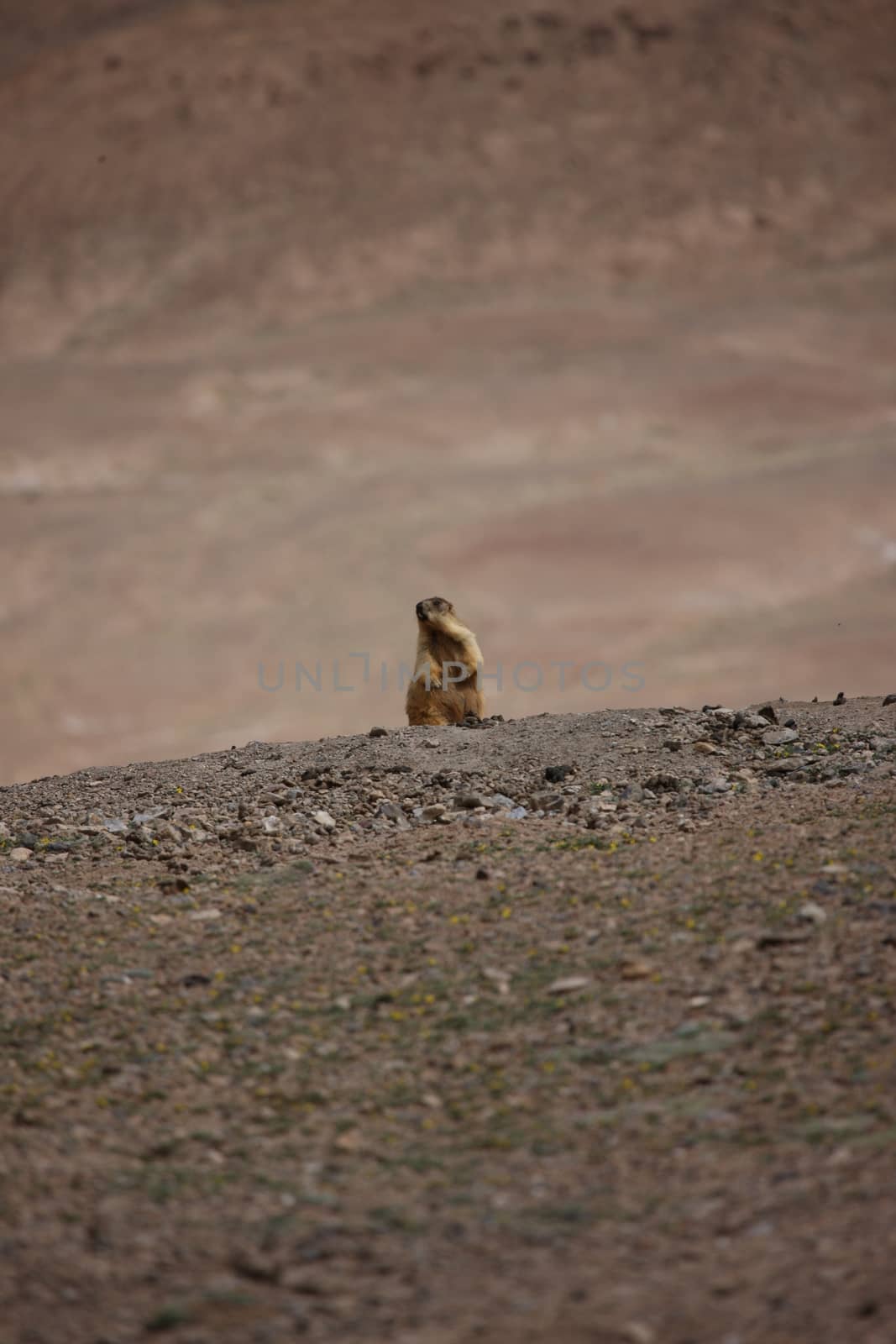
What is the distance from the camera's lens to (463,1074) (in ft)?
23.0

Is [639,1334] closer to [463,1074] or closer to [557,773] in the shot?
[463,1074]

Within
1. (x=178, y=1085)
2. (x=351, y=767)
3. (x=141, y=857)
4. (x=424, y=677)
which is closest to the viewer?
(x=178, y=1085)

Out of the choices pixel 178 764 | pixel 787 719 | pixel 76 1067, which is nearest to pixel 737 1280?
pixel 76 1067

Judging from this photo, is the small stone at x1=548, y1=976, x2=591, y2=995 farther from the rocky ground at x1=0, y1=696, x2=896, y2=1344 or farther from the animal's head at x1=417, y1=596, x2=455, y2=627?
the animal's head at x1=417, y1=596, x2=455, y2=627

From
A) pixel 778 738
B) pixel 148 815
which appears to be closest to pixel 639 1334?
pixel 148 815

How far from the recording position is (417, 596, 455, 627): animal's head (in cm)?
1728

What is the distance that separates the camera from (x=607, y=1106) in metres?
6.50

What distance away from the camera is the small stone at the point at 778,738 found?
1385 centimetres

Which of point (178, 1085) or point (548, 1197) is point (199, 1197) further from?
point (548, 1197)

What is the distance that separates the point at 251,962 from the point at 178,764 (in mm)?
7694

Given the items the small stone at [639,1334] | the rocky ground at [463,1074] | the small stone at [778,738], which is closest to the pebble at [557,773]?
the rocky ground at [463,1074]

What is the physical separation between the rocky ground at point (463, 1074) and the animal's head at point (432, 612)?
547cm

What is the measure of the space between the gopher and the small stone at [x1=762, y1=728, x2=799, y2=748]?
14.6 ft

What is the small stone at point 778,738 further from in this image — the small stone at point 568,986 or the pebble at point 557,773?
the small stone at point 568,986
